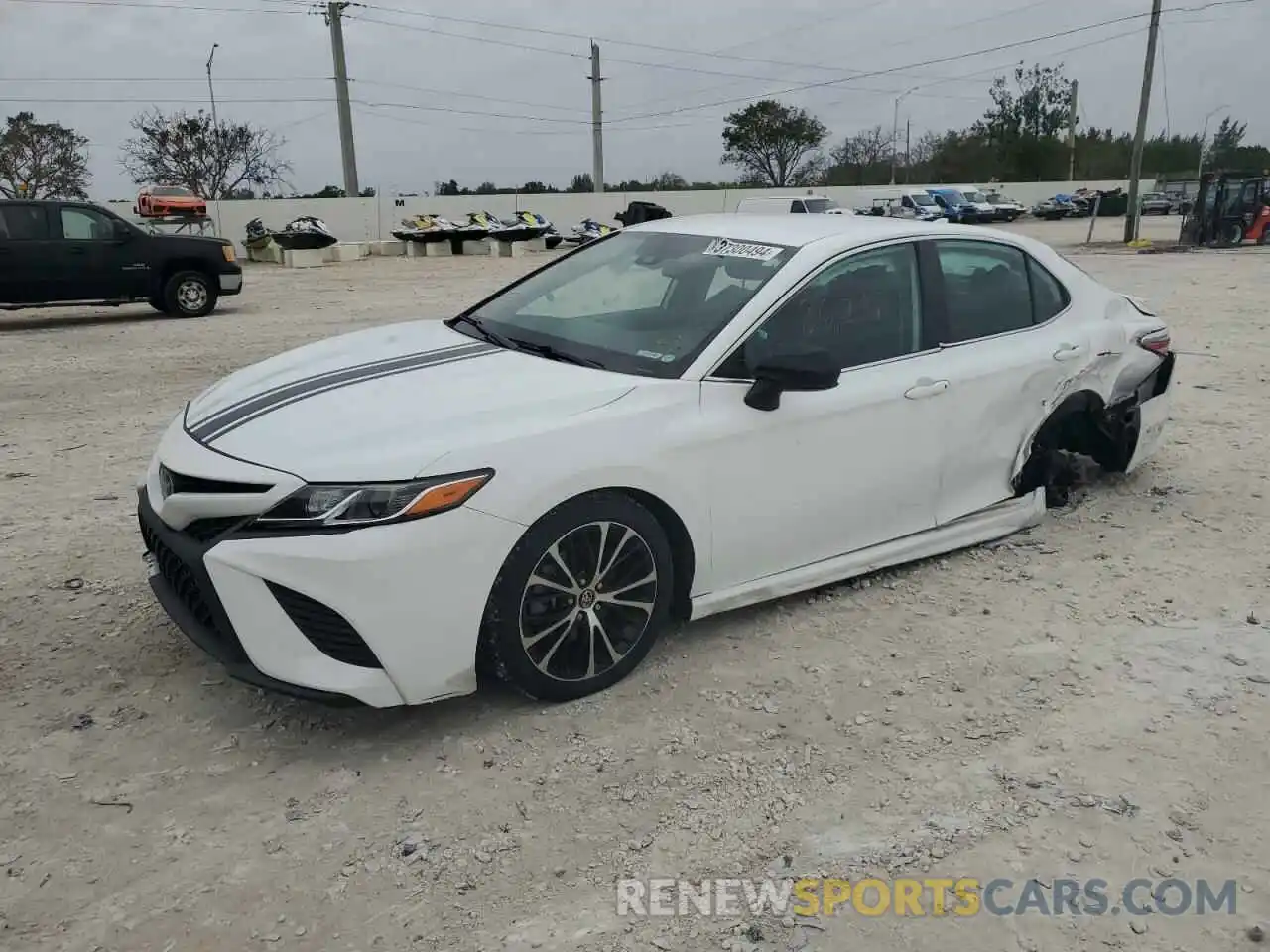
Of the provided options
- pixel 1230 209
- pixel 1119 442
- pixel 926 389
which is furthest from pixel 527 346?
pixel 1230 209

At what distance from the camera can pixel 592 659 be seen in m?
3.36

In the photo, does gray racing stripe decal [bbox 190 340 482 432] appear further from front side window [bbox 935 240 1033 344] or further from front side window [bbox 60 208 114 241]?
front side window [bbox 60 208 114 241]

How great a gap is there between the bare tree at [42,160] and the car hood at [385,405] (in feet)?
161

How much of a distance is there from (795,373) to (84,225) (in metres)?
13.0

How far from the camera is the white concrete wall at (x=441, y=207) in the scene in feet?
112

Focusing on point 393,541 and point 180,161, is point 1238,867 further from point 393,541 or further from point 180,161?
point 180,161

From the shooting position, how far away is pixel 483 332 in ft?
13.7

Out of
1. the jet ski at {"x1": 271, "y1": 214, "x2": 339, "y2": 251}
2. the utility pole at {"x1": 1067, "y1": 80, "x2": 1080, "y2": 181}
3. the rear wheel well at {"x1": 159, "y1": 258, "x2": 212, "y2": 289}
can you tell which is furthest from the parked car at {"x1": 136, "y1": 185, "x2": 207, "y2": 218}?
the utility pole at {"x1": 1067, "y1": 80, "x2": 1080, "y2": 181}

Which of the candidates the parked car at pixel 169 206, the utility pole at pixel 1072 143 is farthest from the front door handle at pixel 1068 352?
the utility pole at pixel 1072 143

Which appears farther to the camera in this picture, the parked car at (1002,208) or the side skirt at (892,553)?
the parked car at (1002,208)

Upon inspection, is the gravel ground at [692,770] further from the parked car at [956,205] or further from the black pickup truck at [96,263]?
the parked car at [956,205]

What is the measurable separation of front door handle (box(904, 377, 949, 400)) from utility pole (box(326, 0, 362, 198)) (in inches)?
1476

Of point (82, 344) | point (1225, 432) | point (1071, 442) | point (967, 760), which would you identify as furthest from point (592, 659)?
point (82, 344)

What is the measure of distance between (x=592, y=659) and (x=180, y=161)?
56964 mm
